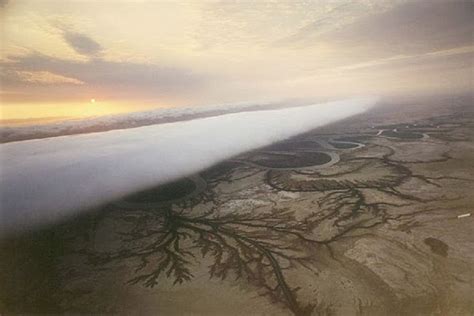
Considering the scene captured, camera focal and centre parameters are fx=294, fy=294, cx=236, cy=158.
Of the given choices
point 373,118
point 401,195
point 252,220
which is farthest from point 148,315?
point 373,118

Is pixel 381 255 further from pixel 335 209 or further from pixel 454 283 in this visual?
pixel 335 209

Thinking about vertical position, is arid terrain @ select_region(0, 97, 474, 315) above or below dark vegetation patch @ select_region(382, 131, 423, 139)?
below

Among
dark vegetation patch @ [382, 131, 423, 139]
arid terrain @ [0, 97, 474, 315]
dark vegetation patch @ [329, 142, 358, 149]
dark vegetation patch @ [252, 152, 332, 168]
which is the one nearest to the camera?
arid terrain @ [0, 97, 474, 315]

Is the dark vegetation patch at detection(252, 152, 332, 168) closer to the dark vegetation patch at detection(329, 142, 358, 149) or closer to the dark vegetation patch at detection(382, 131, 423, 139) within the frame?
the dark vegetation patch at detection(329, 142, 358, 149)

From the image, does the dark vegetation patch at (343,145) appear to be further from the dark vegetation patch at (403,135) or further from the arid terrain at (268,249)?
the arid terrain at (268,249)

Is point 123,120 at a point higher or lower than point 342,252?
higher

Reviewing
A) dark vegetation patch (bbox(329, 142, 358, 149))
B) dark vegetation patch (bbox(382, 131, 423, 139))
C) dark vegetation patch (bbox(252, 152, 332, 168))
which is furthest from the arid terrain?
dark vegetation patch (bbox(382, 131, 423, 139))

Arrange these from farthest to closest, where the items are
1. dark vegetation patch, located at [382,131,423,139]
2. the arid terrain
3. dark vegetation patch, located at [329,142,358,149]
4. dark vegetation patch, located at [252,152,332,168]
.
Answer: dark vegetation patch, located at [382,131,423,139], dark vegetation patch, located at [329,142,358,149], dark vegetation patch, located at [252,152,332,168], the arid terrain

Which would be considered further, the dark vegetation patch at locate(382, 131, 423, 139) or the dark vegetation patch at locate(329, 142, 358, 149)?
the dark vegetation patch at locate(382, 131, 423, 139)
